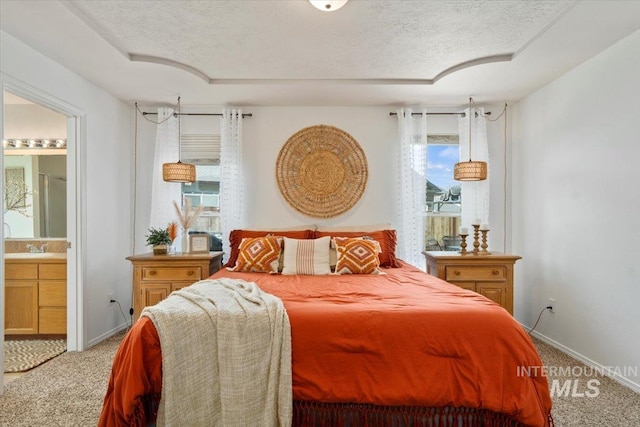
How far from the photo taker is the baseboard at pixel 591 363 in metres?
2.34

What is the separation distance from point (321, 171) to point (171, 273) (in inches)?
73.5

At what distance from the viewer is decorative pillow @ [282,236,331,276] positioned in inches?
113

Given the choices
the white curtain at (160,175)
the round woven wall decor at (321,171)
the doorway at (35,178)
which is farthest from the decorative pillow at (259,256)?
the doorway at (35,178)

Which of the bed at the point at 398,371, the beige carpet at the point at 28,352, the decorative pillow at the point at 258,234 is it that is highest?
the decorative pillow at the point at 258,234

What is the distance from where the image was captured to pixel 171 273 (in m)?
3.16

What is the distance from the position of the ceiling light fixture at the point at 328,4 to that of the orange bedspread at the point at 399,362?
1.76 meters

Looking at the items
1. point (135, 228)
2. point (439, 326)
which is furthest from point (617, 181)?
point (135, 228)

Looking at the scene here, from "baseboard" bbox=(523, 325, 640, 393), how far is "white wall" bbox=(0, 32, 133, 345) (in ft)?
14.1

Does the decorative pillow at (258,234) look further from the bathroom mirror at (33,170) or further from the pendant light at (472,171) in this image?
the bathroom mirror at (33,170)

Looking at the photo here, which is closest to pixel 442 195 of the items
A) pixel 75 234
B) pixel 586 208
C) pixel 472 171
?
pixel 472 171

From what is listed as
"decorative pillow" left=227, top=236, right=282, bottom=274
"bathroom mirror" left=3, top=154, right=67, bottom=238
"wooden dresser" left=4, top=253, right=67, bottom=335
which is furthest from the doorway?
"decorative pillow" left=227, top=236, right=282, bottom=274

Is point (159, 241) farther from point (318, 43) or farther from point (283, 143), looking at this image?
point (318, 43)

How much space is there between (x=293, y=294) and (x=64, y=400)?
166 cm

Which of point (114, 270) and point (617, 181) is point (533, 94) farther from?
point (114, 270)
